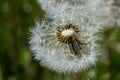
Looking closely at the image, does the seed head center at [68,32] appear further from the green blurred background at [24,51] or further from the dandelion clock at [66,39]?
the green blurred background at [24,51]

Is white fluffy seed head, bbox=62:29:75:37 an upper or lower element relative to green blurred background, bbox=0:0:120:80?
upper

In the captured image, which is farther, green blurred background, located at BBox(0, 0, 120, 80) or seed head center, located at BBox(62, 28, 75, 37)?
green blurred background, located at BBox(0, 0, 120, 80)

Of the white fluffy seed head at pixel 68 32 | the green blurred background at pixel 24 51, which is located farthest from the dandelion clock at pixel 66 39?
the green blurred background at pixel 24 51

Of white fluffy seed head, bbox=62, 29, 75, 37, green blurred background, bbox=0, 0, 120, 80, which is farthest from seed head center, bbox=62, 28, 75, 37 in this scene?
green blurred background, bbox=0, 0, 120, 80

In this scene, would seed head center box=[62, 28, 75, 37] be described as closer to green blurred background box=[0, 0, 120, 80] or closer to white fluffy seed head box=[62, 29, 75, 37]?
white fluffy seed head box=[62, 29, 75, 37]

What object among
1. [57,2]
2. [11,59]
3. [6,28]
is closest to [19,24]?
[6,28]

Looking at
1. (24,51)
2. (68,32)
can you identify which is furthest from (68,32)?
(24,51)
